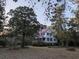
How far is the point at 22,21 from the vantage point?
45938 mm

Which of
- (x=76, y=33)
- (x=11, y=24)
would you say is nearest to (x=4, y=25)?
(x=11, y=24)

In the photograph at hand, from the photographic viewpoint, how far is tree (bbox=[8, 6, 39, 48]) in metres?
45.7

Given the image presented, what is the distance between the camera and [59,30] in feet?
171

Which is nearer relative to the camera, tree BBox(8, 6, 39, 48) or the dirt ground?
the dirt ground

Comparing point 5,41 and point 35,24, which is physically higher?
point 35,24

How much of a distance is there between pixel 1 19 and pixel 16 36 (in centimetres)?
516

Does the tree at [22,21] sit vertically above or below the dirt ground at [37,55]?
above

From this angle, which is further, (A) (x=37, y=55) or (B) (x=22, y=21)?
(B) (x=22, y=21)

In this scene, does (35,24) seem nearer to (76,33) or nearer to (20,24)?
(20,24)

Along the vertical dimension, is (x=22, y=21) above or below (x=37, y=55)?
above

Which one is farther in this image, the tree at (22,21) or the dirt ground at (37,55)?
the tree at (22,21)

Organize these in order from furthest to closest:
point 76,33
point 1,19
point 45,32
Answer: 1. point 45,32
2. point 76,33
3. point 1,19

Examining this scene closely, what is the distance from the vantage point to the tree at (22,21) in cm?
4575

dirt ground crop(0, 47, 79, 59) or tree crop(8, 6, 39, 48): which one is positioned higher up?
tree crop(8, 6, 39, 48)
